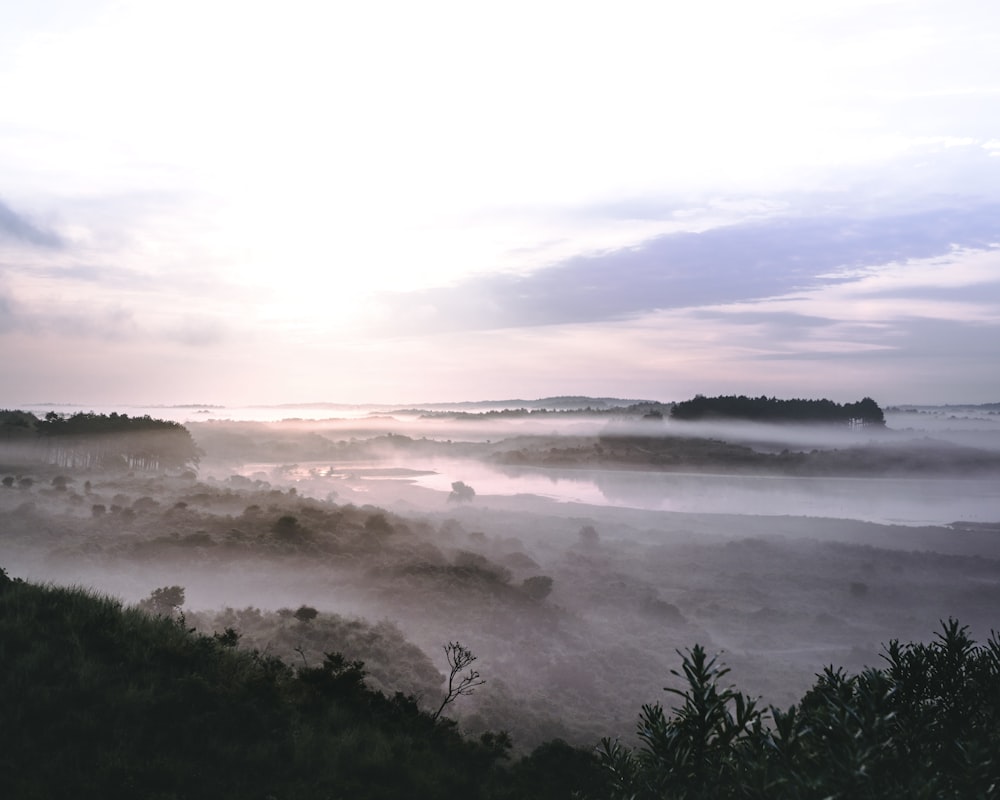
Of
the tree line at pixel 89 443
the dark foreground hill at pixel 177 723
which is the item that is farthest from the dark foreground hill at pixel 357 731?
the tree line at pixel 89 443

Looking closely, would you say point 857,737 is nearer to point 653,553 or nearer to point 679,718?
point 679,718

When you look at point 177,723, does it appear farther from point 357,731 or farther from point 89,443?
point 89,443

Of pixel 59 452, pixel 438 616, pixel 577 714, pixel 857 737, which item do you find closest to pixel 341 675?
pixel 857 737

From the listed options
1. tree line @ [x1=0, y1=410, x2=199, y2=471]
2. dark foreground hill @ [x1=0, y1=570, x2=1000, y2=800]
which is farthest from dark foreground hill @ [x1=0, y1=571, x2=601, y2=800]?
tree line @ [x1=0, y1=410, x2=199, y2=471]

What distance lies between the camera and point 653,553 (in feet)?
459

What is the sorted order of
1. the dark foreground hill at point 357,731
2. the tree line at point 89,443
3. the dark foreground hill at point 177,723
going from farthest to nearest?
the tree line at point 89,443
the dark foreground hill at point 177,723
the dark foreground hill at point 357,731

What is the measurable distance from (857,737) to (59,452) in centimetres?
→ 15641

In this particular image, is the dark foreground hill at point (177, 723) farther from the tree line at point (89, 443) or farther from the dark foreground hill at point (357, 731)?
the tree line at point (89, 443)

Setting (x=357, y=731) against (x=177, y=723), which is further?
(x=357, y=731)

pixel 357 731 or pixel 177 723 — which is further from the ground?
pixel 177 723

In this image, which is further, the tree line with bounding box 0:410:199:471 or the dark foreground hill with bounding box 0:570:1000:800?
the tree line with bounding box 0:410:199:471

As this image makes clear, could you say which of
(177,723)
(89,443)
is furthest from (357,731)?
(89,443)

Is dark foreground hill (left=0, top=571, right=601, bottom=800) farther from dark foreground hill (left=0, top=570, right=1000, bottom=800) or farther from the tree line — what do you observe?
the tree line

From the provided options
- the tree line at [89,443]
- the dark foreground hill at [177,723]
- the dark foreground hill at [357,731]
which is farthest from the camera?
the tree line at [89,443]
